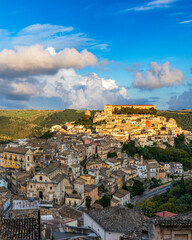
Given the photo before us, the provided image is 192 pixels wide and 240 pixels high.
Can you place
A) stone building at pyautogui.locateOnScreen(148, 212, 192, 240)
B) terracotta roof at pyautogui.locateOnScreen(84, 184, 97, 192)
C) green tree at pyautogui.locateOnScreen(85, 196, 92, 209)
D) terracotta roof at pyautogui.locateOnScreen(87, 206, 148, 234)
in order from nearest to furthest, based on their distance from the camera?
stone building at pyautogui.locateOnScreen(148, 212, 192, 240)
terracotta roof at pyautogui.locateOnScreen(87, 206, 148, 234)
green tree at pyautogui.locateOnScreen(85, 196, 92, 209)
terracotta roof at pyautogui.locateOnScreen(84, 184, 97, 192)

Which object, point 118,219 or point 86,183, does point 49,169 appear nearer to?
point 86,183

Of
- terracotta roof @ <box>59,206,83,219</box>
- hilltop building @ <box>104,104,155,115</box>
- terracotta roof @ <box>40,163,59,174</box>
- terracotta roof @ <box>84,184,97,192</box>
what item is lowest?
terracotta roof @ <box>84,184,97,192</box>

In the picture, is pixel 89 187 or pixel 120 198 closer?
pixel 120 198

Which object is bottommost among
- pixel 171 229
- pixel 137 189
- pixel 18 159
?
pixel 137 189

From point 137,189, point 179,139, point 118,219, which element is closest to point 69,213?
point 118,219

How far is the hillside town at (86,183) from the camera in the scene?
613 inches

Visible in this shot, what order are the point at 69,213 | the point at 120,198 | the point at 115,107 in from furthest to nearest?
the point at 115,107 → the point at 120,198 → the point at 69,213

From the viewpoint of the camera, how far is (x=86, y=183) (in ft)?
116

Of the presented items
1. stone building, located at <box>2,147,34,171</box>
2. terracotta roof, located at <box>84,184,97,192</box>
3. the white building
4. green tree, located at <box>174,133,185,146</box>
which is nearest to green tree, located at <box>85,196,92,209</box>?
terracotta roof, located at <box>84,184,97,192</box>

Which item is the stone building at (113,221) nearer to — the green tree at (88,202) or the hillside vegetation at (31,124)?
the green tree at (88,202)

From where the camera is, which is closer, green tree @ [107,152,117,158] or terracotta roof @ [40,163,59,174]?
terracotta roof @ [40,163,59,174]

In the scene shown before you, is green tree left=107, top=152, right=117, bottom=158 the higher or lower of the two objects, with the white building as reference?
higher

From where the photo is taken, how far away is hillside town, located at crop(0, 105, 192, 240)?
15578 millimetres

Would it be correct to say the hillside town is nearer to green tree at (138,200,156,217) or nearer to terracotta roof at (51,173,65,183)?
terracotta roof at (51,173,65,183)
